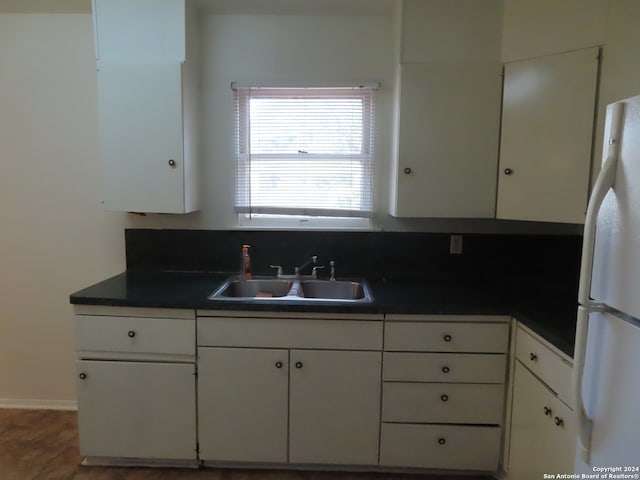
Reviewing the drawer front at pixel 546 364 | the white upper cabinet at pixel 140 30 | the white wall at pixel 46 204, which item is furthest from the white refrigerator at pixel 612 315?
the white wall at pixel 46 204

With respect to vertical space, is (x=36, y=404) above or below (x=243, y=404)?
below

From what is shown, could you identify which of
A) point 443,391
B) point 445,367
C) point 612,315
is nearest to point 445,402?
point 443,391

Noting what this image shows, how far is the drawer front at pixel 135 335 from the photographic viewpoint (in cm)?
192

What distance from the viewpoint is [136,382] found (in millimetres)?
1955

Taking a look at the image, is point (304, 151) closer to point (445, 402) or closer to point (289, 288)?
point (289, 288)

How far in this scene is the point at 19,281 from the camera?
99.3 inches

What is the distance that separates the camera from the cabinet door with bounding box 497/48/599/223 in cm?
181

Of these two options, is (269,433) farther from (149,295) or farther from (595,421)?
(595,421)

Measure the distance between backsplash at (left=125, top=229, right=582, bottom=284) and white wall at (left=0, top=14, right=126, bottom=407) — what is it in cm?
33

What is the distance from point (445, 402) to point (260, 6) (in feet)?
7.41

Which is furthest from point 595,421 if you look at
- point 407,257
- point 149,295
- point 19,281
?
point 19,281

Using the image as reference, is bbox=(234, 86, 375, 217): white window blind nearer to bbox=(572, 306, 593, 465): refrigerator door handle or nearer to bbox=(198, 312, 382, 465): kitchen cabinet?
bbox=(198, 312, 382, 465): kitchen cabinet

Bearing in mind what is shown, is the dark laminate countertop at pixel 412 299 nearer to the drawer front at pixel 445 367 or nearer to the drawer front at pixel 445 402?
the drawer front at pixel 445 367

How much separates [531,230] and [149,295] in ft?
6.89
